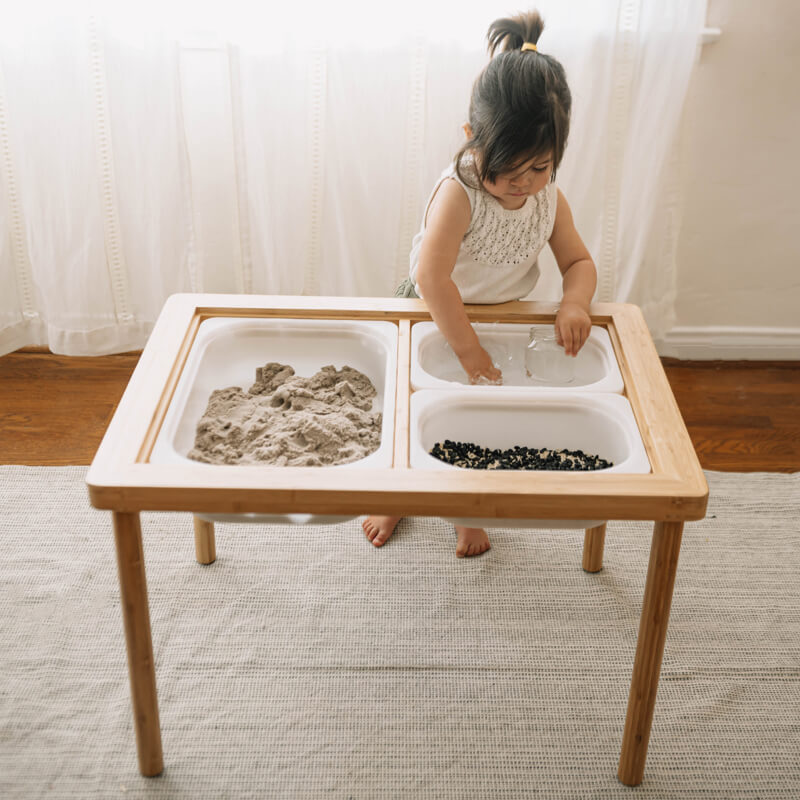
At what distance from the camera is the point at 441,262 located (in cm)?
145

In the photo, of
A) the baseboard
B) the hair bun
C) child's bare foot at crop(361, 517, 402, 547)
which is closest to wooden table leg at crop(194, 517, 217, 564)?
child's bare foot at crop(361, 517, 402, 547)

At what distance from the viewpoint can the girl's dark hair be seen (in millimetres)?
1289

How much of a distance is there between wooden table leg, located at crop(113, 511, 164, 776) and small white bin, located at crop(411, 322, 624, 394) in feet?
1.62

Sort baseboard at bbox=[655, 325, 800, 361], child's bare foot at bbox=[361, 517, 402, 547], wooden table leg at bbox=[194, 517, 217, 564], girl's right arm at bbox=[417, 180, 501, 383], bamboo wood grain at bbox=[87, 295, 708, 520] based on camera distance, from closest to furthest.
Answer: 1. bamboo wood grain at bbox=[87, 295, 708, 520]
2. girl's right arm at bbox=[417, 180, 501, 383]
3. wooden table leg at bbox=[194, 517, 217, 564]
4. child's bare foot at bbox=[361, 517, 402, 547]
5. baseboard at bbox=[655, 325, 800, 361]

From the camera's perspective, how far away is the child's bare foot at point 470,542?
5.74ft

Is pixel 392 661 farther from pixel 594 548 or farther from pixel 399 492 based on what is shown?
pixel 399 492

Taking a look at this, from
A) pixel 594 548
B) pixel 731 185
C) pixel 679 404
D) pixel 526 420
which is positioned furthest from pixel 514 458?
pixel 731 185

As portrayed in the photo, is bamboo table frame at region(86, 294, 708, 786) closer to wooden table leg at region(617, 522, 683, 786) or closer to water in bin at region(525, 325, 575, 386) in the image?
wooden table leg at region(617, 522, 683, 786)

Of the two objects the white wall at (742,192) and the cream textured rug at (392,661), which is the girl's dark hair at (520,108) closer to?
the cream textured rug at (392,661)

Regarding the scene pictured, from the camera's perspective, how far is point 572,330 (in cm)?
142

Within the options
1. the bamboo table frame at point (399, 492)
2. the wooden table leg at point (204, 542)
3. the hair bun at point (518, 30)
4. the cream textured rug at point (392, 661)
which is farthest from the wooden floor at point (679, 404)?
the hair bun at point (518, 30)

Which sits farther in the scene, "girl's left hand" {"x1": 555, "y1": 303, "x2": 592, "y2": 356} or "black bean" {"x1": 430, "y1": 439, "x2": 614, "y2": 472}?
"girl's left hand" {"x1": 555, "y1": 303, "x2": 592, "y2": 356}

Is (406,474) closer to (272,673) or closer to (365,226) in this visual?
(272,673)

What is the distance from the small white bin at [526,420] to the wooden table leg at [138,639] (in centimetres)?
40
